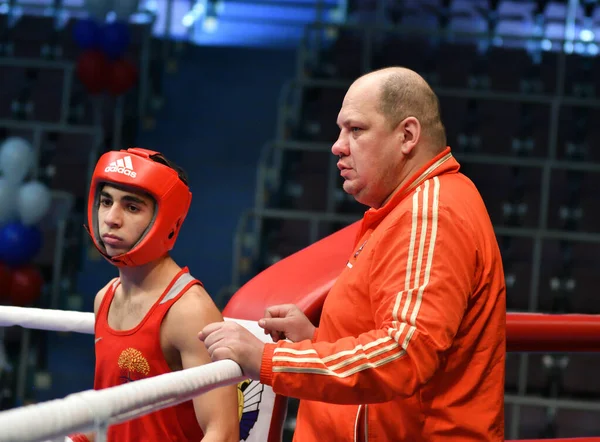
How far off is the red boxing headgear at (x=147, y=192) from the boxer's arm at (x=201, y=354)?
128 mm

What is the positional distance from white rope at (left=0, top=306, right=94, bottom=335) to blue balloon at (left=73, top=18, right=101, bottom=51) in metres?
5.44

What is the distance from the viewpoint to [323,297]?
5.97 feet

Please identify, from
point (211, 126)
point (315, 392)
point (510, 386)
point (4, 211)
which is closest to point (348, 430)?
point (315, 392)

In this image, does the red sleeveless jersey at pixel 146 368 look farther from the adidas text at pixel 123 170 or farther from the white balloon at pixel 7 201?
the white balloon at pixel 7 201

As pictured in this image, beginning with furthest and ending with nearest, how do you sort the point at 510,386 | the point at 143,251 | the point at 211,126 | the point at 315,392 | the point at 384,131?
the point at 211,126 → the point at 510,386 → the point at 143,251 → the point at 384,131 → the point at 315,392

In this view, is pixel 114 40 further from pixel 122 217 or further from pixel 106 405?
pixel 106 405

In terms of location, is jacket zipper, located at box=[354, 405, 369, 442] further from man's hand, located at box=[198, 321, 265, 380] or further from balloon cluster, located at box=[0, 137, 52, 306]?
balloon cluster, located at box=[0, 137, 52, 306]

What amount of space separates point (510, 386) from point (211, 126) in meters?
3.83

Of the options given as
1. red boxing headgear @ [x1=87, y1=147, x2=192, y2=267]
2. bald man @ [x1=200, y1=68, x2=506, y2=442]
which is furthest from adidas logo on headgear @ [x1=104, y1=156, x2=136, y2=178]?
bald man @ [x1=200, y1=68, x2=506, y2=442]

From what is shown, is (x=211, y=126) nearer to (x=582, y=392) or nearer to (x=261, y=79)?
(x=261, y=79)

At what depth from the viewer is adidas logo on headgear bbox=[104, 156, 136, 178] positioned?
193 cm

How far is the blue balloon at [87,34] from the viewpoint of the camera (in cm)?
707

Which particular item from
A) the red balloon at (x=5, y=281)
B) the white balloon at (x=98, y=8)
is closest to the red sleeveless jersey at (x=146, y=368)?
the red balloon at (x=5, y=281)

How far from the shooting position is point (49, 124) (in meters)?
6.44
